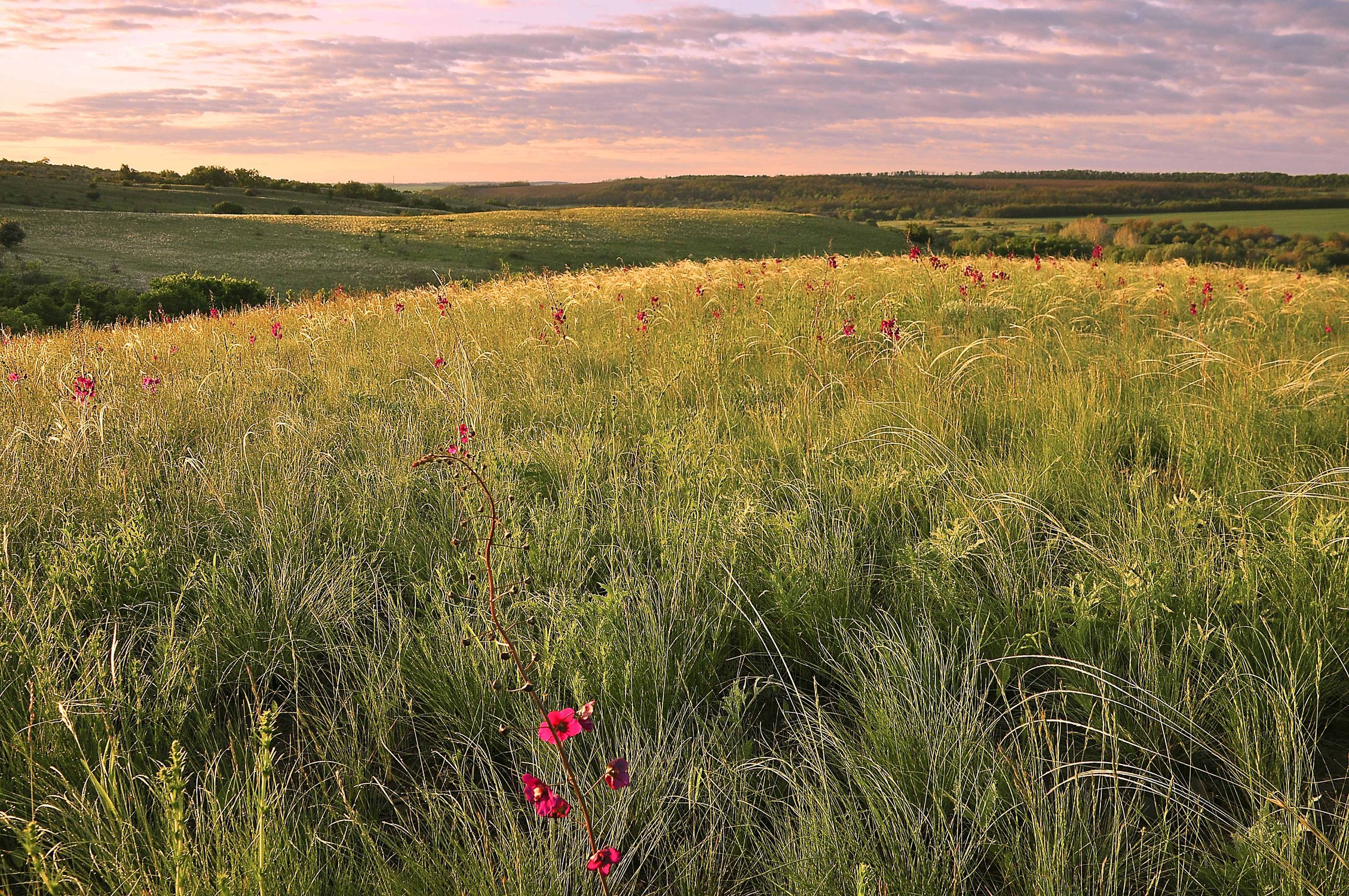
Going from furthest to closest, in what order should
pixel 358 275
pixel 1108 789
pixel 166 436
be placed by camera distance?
pixel 358 275 → pixel 166 436 → pixel 1108 789

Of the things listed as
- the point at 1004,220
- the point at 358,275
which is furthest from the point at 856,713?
the point at 1004,220

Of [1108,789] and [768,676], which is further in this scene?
[768,676]

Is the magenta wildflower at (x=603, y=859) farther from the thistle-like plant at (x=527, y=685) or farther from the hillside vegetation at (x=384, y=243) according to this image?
the hillside vegetation at (x=384, y=243)

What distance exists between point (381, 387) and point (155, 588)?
2.88 meters

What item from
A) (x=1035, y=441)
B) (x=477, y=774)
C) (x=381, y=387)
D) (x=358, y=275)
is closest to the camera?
(x=477, y=774)

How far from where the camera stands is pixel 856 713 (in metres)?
2.10

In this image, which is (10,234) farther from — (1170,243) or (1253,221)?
(1253,221)

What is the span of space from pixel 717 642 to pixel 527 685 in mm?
1304

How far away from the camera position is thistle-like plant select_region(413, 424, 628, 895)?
1.02m

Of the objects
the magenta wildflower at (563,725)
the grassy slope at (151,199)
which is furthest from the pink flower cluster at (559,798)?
the grassy slope at (151,199)

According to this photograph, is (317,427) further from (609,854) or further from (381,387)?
(609,854)

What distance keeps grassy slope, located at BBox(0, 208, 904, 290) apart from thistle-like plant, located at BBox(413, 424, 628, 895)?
76.1 feet

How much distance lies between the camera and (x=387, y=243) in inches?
1425

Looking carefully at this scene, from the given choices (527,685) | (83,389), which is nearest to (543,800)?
(527,685)
